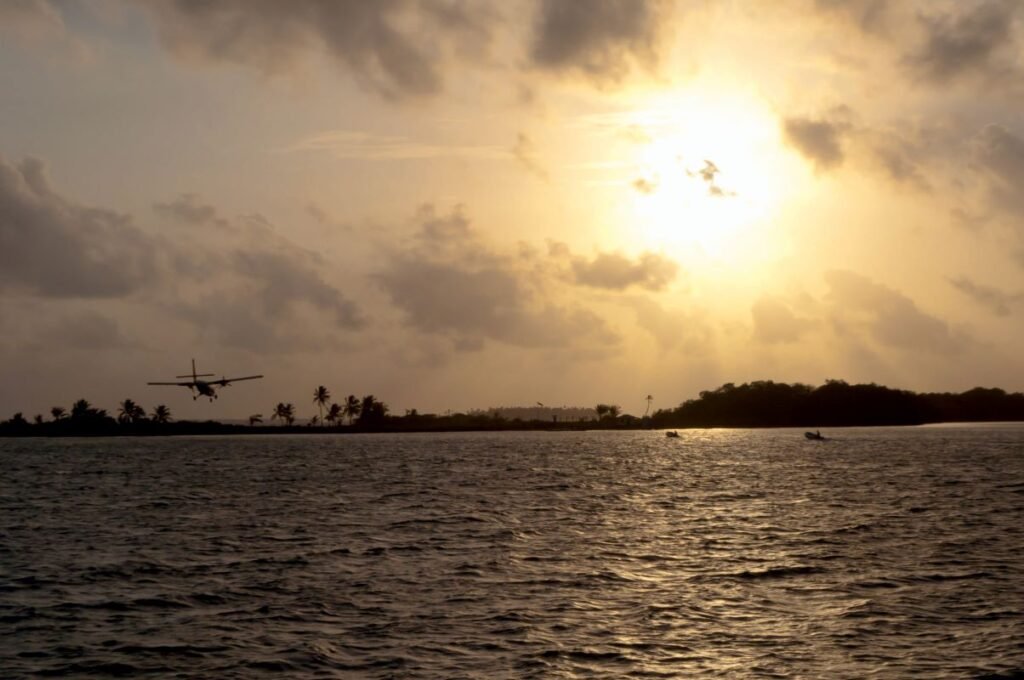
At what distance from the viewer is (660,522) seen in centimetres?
6531

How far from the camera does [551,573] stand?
43688 millimetres

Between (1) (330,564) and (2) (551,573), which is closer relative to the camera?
(2) (551,573)

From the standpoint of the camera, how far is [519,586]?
40.4 meters

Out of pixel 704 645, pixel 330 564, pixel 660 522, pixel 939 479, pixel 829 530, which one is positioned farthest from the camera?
pixel 939 479

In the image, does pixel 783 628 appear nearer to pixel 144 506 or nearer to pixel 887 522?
pixel 887 522

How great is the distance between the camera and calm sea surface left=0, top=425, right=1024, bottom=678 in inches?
1153

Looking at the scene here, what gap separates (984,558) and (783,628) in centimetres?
2006

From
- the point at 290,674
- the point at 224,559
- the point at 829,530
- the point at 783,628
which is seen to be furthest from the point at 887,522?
the point at 290,674

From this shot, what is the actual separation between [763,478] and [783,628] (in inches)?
3121

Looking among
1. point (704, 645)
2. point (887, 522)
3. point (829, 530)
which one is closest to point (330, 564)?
point (704, 645)

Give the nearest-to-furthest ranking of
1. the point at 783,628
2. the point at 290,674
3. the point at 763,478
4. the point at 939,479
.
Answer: the point at 290,674, the point at 783,628, the point at 939,479, the point at 763,478

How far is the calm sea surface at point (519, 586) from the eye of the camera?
29281mm

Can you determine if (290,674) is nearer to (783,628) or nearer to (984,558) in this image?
(783,628)

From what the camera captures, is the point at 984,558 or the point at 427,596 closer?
the point at 427,596
